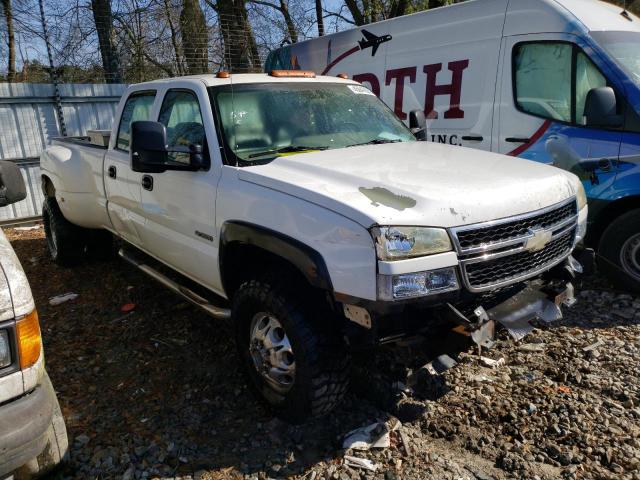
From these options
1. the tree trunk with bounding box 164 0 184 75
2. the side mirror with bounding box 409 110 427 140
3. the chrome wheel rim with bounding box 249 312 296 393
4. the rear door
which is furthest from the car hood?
the tree trunk with bounding box 164 0 184 75

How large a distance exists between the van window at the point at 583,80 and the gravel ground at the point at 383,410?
189 cm

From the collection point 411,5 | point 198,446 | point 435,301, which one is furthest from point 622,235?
point 411,5

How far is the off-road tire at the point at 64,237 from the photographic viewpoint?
5848 millimetres

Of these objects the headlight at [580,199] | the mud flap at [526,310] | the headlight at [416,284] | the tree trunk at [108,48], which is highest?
the tree trunk at [108,48]

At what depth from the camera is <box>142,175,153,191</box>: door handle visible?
156 inches

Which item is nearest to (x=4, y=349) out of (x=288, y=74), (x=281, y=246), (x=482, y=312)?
(x=281, y=246)

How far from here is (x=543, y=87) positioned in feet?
16.6

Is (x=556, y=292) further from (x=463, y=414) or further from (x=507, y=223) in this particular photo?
(x=463, y=414)

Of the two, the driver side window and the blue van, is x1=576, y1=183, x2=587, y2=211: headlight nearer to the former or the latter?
the blue van

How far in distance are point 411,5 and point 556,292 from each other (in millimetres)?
14116

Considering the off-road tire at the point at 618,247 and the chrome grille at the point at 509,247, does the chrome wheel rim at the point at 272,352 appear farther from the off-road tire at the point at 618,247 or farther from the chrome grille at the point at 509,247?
the off-road tire at the point at 618,247

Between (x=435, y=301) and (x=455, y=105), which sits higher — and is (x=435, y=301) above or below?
below

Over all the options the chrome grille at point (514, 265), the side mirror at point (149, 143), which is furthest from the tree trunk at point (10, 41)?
the chrome grille at point (514, 265)

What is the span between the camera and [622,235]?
14.8 feet
